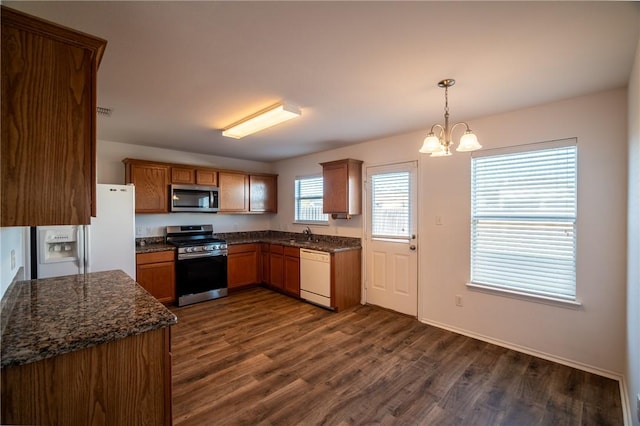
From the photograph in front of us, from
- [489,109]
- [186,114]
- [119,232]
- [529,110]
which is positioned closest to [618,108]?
[529,110]

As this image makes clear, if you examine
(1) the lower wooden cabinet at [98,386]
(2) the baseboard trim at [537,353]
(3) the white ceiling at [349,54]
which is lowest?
(2) the baseboard trim at [537,353]

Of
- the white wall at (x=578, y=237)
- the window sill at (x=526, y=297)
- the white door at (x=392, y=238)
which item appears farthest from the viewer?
the white door at (x=392, y=238)

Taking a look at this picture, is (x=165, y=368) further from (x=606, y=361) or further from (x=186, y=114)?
(x=606, y=361)

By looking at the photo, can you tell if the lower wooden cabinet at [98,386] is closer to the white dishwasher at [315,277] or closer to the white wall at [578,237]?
the white dishwasher at [315,277]

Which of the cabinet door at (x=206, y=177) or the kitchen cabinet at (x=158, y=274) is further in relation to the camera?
the cabinet door at (x=206, y=177)

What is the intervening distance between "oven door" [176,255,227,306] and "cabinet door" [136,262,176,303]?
0.28 feet

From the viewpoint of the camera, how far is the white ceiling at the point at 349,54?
1460 mm

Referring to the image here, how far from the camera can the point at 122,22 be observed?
1.54 metres

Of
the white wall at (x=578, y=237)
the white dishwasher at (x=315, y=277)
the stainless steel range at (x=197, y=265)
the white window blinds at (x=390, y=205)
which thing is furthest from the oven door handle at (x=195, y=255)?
the white wall at (x=578, y=237)

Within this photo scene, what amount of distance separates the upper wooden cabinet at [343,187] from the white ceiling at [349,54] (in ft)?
3.98

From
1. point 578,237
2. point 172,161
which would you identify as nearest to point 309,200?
point 172,161

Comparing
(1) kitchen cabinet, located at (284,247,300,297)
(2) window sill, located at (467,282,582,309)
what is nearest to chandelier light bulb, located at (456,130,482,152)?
(2) window sill, located at (467,282,582,309)

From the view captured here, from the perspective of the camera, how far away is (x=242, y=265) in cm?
502

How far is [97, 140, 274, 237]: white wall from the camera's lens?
4172 mm
